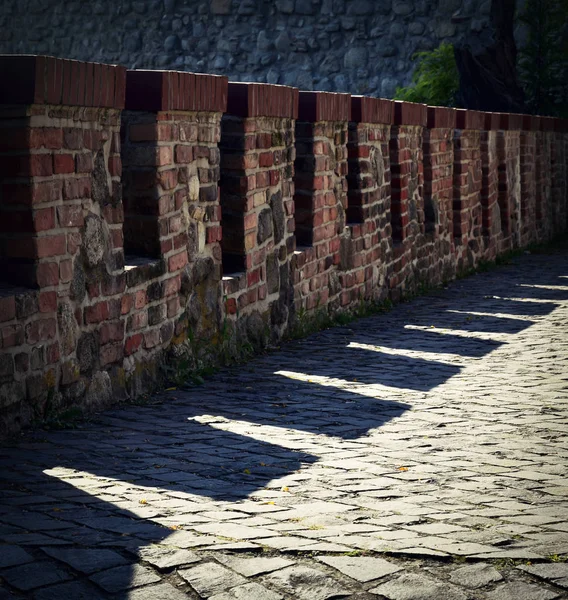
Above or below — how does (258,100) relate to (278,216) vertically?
above

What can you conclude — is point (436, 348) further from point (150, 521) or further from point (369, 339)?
point (150, 521)

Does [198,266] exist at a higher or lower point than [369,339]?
higher

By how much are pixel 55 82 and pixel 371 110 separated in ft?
15.0

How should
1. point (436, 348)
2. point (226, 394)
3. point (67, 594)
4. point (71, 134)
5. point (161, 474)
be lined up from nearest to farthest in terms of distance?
point (67, 594) < point (161, 474) < point (71, 134) < point (226, 394) < point (436, 348)

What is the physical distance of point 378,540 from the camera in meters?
3.33

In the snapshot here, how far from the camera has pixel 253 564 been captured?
311cm

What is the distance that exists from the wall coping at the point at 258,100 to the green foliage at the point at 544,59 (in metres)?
13.9

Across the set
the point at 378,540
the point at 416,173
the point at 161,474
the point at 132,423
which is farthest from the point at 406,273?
the point at 378,540

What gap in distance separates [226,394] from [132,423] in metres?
0.82

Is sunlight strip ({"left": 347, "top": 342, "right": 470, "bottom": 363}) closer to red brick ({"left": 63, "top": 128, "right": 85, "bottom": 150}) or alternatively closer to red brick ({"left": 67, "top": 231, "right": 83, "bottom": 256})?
red brick ({"left": 67, "top": 231, "right": 83, "bottom": 256})

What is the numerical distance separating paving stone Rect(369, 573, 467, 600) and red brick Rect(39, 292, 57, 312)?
226 cm

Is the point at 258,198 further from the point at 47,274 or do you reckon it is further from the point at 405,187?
the point at 405,187

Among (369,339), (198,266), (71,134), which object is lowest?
(369,339)

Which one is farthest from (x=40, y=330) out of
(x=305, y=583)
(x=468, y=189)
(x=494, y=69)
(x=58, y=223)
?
(x=494, y=69)
